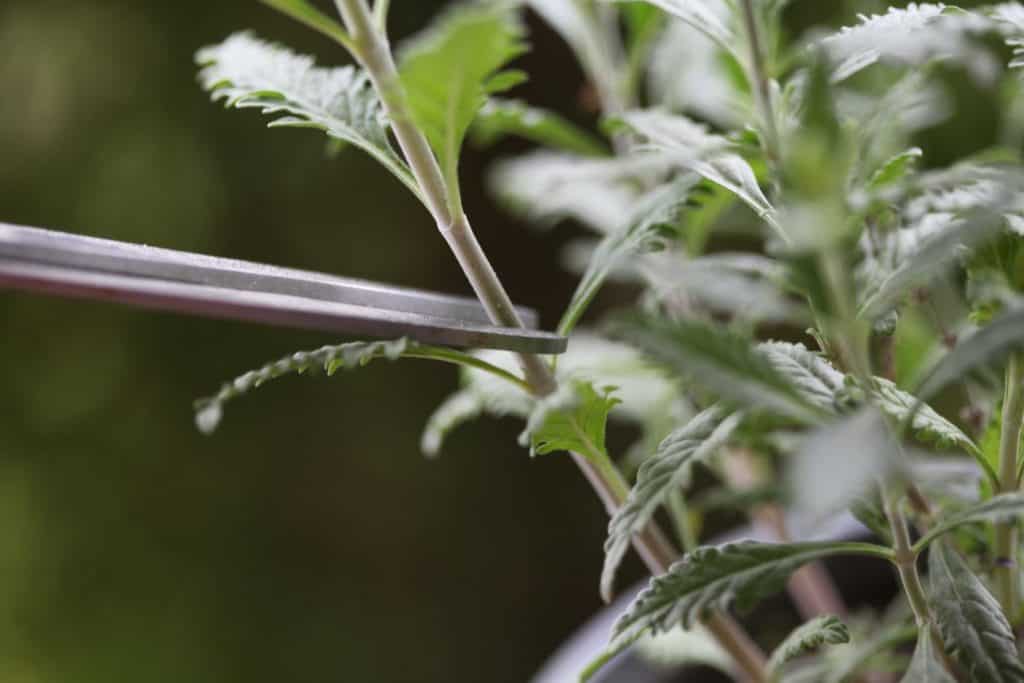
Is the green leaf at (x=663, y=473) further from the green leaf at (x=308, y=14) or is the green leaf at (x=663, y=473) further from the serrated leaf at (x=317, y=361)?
the green leaf at (x=308, y=14)

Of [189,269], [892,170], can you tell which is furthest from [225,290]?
[892,170]

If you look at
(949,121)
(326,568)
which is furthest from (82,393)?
(949,121)

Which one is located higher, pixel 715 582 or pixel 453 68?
pixel 453 68

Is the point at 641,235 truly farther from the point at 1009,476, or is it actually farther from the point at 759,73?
the point at 1009,476

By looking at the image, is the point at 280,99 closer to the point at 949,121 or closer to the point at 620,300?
the point at 620,300

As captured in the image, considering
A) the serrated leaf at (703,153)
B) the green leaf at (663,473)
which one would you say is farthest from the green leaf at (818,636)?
the serrated leaf at (703,153)


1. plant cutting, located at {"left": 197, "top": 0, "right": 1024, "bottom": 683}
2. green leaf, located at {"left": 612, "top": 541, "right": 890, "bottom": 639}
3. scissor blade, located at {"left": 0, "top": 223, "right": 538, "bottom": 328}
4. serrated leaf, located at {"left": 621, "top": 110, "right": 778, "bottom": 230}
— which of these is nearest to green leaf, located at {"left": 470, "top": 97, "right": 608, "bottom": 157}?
plant cutting, located at {"left": 197, "top": 0, "right": 1024, "bottom": 683}
